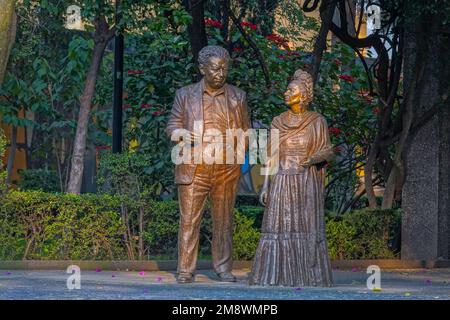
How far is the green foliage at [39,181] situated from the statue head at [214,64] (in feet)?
52.3

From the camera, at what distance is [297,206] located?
14.8 metres

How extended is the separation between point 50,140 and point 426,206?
46.9ft

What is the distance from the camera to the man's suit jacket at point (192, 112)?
49.6 feet

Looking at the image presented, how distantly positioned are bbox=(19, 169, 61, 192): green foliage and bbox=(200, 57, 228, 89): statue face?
15935 millimetres

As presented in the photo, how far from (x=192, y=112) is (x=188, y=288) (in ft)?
6.76

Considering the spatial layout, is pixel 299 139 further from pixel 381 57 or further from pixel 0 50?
pixel 381 57

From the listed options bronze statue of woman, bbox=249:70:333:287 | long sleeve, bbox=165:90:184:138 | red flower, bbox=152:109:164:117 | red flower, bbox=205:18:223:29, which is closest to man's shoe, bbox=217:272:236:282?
bronze statue of woman, bbox=249:70:333:287

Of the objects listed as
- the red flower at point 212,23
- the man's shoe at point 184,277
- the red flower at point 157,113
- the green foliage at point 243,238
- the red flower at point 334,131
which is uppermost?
the red flower at point 212,23

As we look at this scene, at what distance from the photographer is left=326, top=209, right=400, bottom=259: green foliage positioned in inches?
804

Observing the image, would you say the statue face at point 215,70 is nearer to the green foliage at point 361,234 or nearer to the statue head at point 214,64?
the statue head at point 214,64

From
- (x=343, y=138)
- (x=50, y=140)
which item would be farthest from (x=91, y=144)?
(x=343, y=138)

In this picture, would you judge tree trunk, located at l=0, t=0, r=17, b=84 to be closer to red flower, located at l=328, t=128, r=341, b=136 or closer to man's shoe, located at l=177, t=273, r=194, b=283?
man's shoe, located at l=177, t=273, r=194, b=283

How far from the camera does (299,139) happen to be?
1491cm

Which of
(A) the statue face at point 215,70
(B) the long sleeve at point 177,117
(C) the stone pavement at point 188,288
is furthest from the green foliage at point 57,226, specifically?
(A) the statue face at point 215,70
